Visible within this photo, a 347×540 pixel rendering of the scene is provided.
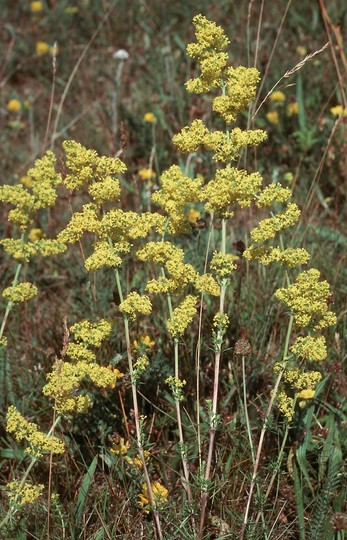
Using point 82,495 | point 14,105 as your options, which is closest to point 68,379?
point 82,495

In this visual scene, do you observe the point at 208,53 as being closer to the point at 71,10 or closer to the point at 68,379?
the point at 68,379

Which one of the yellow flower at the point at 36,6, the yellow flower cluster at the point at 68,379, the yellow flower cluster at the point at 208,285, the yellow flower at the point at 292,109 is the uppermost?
the yellow flower at the point at 36,6

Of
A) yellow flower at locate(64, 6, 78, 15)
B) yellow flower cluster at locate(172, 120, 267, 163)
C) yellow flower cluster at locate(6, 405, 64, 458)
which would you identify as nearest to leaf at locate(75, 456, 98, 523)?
yellow flower cluster at locate(6, 405, 64, 458)

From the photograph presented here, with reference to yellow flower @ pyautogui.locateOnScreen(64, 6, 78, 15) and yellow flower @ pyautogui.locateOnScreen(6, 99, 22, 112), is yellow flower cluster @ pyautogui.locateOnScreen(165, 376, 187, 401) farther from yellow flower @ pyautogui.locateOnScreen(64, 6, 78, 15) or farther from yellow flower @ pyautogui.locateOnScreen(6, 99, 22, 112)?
yellow flower @ pyautogui.locateOnScreen(64, 6, 78, 15)

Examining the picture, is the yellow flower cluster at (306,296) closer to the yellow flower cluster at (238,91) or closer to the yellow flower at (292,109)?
the yellow flower cluster at (238,91)

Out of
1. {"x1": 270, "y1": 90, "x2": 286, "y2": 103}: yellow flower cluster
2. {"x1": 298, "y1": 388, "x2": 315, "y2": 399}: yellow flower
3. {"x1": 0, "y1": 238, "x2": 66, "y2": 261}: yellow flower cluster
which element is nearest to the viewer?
{"x1": 0, "y1": 238, "x2": 66, "y2": 261}: yellow flower cluster

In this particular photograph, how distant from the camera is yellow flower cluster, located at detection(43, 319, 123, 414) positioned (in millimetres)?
A: 2133

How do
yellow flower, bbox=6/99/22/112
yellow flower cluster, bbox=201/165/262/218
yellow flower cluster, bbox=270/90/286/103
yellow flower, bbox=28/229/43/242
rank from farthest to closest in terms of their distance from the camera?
yellow flower, bbox=6/99/22/112
yellow flower cluster, bbox=270/90/286/103
yellow flower, bbox=28/229/43/242
yellow flower cluster, bbox=201/165/262/218

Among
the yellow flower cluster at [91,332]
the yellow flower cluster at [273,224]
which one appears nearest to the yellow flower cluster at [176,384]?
the yellow flower cluster at [91,332]

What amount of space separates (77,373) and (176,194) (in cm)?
60

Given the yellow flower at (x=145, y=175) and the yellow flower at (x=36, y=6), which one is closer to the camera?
the yellow flower at (x=145, y=175)

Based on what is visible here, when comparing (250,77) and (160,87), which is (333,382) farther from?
(160,87)

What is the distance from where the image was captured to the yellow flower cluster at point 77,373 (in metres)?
2.13

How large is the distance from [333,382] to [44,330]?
1198 mm
